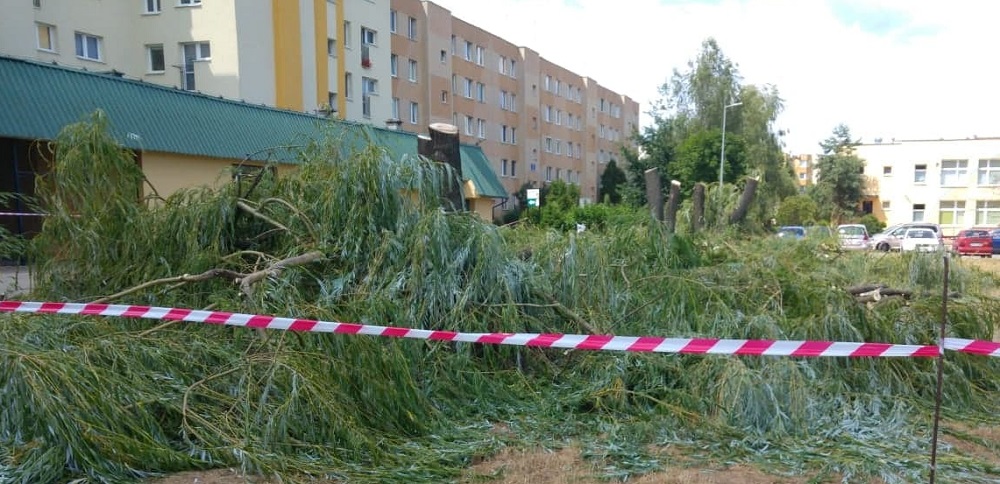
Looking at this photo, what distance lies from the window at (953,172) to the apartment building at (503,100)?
21936 mm

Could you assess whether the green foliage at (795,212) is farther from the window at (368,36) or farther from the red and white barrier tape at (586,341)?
the red and white barrier tape at (586,341)

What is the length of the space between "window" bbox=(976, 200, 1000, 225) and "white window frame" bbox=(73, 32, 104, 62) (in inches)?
2028

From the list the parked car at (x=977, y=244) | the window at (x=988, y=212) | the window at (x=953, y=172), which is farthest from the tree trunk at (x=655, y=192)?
the window at (x=988, y=212)

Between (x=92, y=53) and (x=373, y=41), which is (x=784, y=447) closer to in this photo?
(x=92, y=53)

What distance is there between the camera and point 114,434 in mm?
3598

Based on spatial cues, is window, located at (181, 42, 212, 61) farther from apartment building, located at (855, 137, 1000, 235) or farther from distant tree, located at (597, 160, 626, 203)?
apartment building, located at (855, 137, 1000, 235)

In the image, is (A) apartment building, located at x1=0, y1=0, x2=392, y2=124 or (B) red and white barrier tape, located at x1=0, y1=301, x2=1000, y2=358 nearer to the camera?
(B) red and white barrier tape, located at x1=0, y1=301, x2=1000, y2=358

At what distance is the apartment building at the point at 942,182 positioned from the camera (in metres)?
44.8

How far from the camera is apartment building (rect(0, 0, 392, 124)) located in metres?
20.7

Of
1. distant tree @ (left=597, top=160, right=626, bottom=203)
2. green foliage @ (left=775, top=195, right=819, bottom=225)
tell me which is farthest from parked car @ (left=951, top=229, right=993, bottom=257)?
distant tree @ (left=597, top=160, right=626, bottom=203)

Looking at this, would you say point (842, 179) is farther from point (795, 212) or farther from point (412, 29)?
point (412, 29)

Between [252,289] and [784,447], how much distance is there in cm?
406

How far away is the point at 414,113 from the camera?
35.5 metres

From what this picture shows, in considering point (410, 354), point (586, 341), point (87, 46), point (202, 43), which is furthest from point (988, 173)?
point (410, 354)
